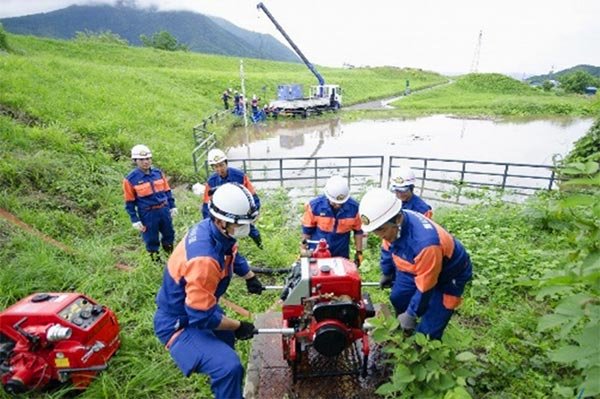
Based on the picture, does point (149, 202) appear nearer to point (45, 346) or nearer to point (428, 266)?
point (45, 346)

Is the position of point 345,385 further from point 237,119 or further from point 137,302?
point 237,119

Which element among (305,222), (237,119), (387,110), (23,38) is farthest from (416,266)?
(23,38)

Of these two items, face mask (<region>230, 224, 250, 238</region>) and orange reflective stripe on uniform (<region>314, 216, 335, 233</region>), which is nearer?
face mask (<region>230, 224, 250, 238</region>)

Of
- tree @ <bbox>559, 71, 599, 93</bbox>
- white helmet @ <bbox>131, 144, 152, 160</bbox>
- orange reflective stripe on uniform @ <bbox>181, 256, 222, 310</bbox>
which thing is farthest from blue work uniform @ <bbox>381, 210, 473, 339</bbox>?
tree @ <bbox>559, 71, 599, 93</bbox>

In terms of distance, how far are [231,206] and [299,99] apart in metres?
20.9

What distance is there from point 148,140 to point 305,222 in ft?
27.2

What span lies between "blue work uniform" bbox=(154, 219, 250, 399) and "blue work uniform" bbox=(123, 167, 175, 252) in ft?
9.10

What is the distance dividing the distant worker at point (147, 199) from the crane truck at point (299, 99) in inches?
650

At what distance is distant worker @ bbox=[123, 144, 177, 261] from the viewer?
521cm

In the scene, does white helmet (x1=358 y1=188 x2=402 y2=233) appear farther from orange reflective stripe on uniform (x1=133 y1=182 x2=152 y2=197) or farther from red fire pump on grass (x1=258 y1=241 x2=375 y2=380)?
orange reflective stripe on uniform (x1=133 y1=182 x2=152 y2=197)

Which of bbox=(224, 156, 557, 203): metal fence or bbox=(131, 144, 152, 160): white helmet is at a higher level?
bbox=(131, 144, 152, 160): white helmet

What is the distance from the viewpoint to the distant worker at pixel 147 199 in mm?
5211

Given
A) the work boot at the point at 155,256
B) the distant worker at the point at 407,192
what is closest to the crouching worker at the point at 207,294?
the distant worker at the point at 407,192

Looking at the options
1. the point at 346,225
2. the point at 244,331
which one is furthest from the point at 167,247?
the point at 244,331
